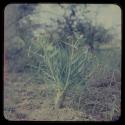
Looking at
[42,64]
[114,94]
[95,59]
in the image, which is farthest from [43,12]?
[114,94]

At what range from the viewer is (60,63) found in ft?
5.46

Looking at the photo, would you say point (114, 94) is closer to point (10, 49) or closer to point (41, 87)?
point (41, 87)

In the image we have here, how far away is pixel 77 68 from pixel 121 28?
0.38m

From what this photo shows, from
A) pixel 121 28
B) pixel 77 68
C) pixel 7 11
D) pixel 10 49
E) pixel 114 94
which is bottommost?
pixel 114 94

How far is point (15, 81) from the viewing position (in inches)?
65.4

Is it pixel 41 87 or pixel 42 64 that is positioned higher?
pixel 42 64

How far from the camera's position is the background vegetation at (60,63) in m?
1.65

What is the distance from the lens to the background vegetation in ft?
5.42

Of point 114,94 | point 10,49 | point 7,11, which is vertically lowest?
point 114,94

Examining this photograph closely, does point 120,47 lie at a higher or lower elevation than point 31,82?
higher

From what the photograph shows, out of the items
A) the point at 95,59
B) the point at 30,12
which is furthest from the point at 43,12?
the point at 95,59

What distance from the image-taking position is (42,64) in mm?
1650

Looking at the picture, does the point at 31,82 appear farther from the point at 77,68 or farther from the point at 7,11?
the point at 7,11

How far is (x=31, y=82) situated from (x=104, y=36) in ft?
1.82
